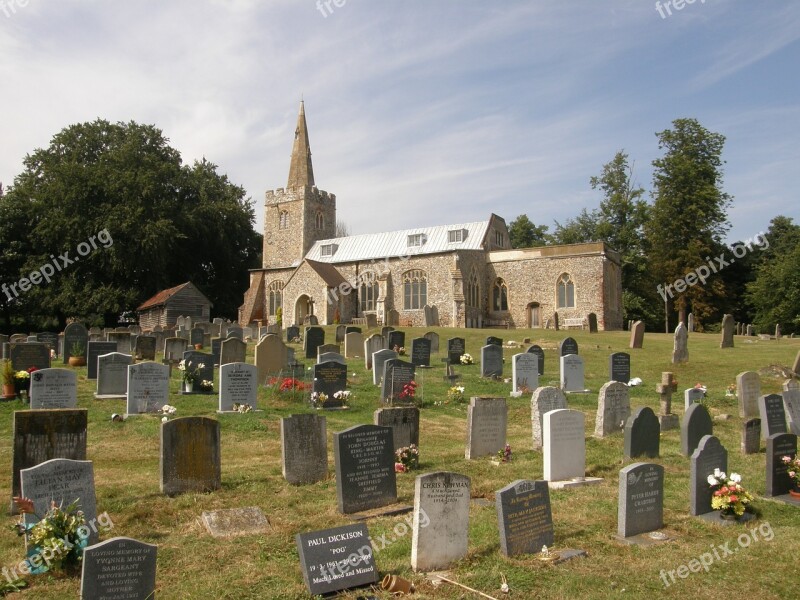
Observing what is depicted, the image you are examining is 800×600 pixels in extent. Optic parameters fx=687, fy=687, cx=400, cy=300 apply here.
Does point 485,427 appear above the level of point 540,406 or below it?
below

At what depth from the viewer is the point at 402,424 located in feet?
31.3

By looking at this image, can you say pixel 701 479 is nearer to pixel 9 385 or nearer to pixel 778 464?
pixel 778 464

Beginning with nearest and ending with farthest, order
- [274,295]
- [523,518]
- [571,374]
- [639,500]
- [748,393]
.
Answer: [523,518], [639,500], [748,393], [571,374], [274,295]

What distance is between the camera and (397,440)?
31.2ft

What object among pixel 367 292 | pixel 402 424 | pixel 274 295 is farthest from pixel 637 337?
pixel 274 295

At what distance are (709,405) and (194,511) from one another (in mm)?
12301

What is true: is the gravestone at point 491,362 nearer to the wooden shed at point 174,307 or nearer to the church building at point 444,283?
the church building at point 444,283

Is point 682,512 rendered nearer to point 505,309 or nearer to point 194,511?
point 194,511

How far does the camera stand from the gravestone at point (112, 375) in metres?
14.3

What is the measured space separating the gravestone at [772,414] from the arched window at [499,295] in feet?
98.8

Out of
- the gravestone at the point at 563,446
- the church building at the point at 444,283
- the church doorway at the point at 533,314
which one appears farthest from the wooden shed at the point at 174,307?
the gravestone at the point at 563,446

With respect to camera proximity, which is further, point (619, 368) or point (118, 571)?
point (619, 368)

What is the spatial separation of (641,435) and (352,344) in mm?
14490

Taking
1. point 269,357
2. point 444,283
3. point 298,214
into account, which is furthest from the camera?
point 298,214
